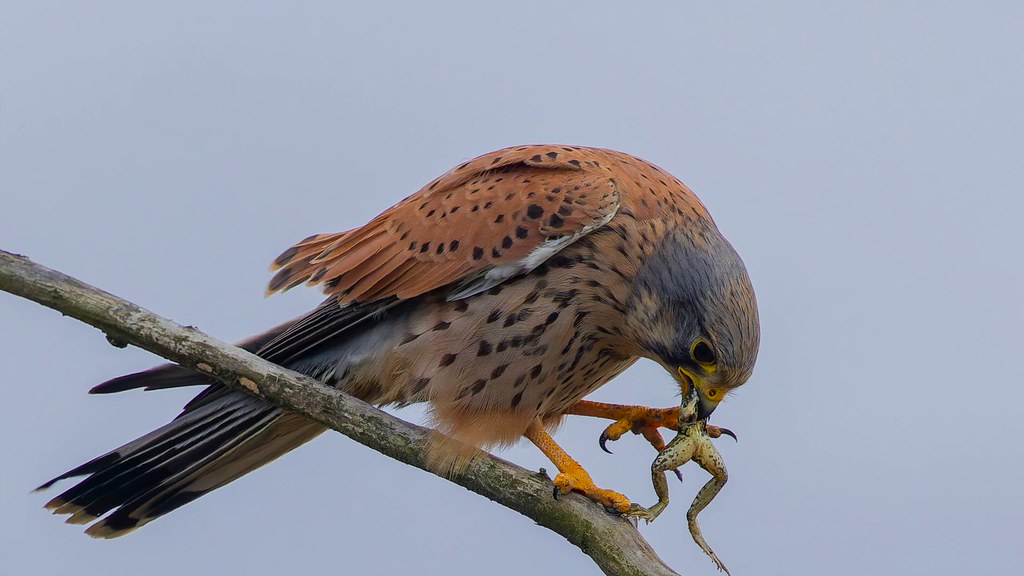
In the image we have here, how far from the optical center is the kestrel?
12.2 ft

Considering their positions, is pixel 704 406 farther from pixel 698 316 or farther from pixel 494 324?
pixel 494 324

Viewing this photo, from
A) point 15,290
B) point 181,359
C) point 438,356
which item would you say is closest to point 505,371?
point 438,356

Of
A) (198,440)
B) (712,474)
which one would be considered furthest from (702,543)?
(198,440)

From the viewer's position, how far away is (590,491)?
352 centimetres

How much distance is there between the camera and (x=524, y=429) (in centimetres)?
397

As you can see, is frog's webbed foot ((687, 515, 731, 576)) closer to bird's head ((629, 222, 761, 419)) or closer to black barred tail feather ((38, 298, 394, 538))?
bird's head ((629, 222, 761, 419))

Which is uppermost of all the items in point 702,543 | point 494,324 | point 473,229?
point 473,229

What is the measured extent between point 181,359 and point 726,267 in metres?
1.65

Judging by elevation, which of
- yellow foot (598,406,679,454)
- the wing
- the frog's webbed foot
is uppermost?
the wing

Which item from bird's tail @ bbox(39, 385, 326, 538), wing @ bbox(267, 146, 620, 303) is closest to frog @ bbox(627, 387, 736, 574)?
wing @ bbox(267, 146, 620, 303)

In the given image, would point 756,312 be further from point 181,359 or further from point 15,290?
point 15,290

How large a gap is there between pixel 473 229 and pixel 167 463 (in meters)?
1.26

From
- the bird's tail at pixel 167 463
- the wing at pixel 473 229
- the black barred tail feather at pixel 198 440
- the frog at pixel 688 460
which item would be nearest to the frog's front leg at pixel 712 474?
the frog at pixel 688 460

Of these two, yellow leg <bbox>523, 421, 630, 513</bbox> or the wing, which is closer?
yellow leg <bbox>523, 421, 630, 513</bbox>
